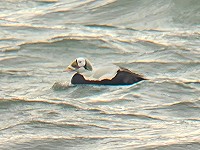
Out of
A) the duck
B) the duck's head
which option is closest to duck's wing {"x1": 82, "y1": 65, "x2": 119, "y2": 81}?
the duck

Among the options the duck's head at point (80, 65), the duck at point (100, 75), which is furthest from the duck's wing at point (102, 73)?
the duck's head at point (80, 65)

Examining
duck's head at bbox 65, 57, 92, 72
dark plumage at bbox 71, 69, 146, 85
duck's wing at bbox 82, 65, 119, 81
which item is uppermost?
duck's head at bbox 65, 57, 92, 72

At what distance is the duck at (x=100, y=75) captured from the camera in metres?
11.5

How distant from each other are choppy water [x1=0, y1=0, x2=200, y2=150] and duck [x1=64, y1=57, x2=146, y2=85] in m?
0.09

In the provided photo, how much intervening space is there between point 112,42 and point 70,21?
5.35 feet

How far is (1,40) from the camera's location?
14188 mm

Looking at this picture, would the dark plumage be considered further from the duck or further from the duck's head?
the duck's head

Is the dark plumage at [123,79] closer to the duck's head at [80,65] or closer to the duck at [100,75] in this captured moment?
the duck at [100,75]

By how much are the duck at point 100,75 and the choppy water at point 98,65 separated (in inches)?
3.4

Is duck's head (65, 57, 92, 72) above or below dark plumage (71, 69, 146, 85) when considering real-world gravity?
above

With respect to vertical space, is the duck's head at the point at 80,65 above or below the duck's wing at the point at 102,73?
above

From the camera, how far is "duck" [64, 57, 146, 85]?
37.6 feet

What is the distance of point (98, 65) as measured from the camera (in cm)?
1288

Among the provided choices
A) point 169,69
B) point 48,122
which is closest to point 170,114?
point 48,122
